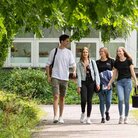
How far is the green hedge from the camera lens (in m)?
19.6

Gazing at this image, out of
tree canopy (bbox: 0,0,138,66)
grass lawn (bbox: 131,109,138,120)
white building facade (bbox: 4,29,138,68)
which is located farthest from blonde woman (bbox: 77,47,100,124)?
white building facade (bbox: 4,29,138,68)

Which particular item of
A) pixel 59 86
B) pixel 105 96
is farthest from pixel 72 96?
pixel 59 86

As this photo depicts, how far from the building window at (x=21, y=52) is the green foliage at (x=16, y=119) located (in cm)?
771

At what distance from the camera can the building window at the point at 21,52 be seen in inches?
920

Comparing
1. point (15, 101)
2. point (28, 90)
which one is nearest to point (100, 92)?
point (15, 101)

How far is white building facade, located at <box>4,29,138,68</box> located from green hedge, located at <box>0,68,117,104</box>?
1946 mm

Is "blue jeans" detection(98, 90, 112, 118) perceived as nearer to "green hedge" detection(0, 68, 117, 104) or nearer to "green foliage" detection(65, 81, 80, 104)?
"green hedge" detection(0, 68, 117, 104)

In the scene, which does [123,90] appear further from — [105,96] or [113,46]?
[113,46]

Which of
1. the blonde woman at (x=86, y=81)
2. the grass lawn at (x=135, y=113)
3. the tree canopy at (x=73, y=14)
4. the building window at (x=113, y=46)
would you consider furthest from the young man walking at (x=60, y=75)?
the building window at (x=113, y=46)

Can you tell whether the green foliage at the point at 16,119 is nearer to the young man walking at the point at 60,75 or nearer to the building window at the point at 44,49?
the young man walking at the point at 60,75

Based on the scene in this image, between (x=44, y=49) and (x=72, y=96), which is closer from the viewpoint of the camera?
(x=72, y=96)

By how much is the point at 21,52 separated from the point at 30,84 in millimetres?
3653

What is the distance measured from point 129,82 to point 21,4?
484cm

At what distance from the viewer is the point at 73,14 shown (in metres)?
7.30
